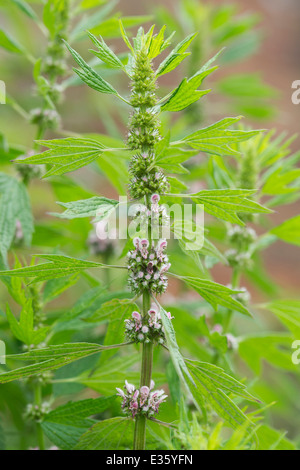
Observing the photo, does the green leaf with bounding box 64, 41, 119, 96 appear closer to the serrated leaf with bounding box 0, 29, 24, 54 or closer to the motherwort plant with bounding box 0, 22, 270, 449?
the motherwort plant with bounding box 0, 22, 270, 449

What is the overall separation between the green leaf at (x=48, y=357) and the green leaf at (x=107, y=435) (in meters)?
0.08

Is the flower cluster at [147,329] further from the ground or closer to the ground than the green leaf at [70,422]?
further from the ground

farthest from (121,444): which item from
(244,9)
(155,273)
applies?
(244,9)

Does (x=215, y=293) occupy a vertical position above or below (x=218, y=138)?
below

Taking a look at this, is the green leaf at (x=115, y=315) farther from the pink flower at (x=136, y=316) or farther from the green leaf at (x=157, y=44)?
the green leaf at (x=157, y=44)

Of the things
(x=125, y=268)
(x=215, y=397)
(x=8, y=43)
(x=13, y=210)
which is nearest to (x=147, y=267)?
(x=125, y=268)

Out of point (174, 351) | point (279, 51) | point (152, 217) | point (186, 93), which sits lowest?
point (174, 351)

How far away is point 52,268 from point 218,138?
20 centimetres

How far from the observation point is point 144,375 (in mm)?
533

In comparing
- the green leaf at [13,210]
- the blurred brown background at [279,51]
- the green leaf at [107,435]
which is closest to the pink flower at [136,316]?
the green leaf at [107,435]

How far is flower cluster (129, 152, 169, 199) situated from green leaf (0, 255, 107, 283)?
8 centimetres

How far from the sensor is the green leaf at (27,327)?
Answer: 0.60 meters

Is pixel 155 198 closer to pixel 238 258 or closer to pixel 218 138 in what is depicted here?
pixel 218 138

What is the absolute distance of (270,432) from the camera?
68 cm
